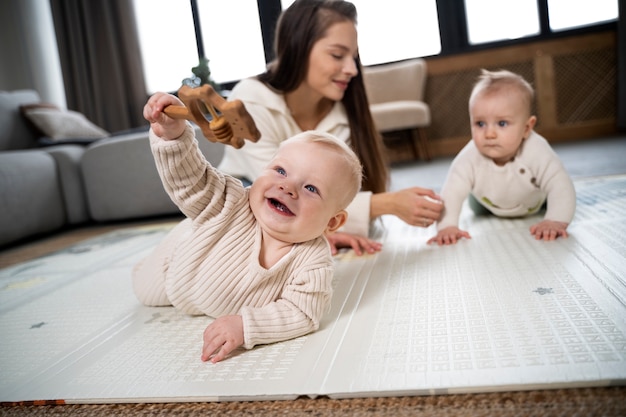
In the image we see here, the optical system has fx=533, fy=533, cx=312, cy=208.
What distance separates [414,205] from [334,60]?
1.45ft

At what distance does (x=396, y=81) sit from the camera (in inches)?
153

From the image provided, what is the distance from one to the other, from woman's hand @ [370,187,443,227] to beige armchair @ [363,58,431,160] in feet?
7.61

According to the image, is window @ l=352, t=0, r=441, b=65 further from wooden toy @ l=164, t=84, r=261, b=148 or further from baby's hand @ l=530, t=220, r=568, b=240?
wooden toy @ l=164, t=84, r=261, b=148

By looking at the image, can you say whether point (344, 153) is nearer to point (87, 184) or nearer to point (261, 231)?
point (261, 231)

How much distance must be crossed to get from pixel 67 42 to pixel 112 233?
281 centimetres

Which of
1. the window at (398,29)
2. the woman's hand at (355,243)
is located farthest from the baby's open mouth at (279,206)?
the window at (398,29)

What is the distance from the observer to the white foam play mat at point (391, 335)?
645 millimetres

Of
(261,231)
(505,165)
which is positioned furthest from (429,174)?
(261,231)

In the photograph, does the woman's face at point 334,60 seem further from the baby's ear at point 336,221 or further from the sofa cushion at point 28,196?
the sofa cushion at point 28,196

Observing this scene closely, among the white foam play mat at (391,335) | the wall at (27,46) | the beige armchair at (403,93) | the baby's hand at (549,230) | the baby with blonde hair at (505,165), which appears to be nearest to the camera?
the white foam play mat at (391,335)

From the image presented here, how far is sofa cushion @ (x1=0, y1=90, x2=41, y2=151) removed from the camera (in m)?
2.72

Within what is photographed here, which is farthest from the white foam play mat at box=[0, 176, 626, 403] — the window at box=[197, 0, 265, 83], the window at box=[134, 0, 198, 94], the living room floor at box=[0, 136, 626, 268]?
the window at box=[134, 0, 198, 94]

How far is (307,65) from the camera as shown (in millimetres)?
1438

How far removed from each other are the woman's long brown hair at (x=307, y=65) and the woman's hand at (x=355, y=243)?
0.26 m
